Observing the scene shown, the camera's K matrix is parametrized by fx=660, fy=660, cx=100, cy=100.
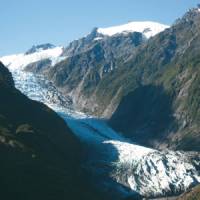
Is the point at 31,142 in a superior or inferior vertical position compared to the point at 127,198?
superior

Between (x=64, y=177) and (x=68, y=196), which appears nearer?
(x=68, y=196)

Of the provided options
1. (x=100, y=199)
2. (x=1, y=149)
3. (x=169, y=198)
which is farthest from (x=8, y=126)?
(x=169, y=198)

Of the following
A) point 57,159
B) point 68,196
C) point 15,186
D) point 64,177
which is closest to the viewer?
point 15,186

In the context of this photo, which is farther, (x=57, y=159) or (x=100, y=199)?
(x=57, y=159)

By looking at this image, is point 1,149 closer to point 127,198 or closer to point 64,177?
point 64,177

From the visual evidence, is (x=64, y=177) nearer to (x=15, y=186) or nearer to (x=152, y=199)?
(x=15, y=186)

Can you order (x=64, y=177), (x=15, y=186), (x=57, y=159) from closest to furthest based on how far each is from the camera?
(x=15, y=186)
(x=64, y=177)
(x=57, y=159)

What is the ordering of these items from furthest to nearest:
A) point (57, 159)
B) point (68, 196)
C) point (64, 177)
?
point (57, 159), point (64, 177), point (68, 196)

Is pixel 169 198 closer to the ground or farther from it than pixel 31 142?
closer to the ground

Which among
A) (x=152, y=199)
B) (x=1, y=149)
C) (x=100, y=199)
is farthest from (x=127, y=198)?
(x=1, y=149)
